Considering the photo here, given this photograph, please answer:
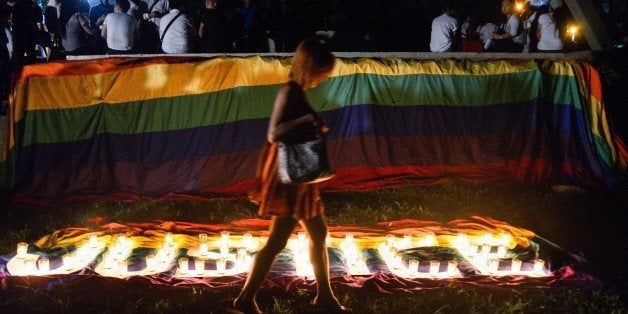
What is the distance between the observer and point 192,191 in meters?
7.76

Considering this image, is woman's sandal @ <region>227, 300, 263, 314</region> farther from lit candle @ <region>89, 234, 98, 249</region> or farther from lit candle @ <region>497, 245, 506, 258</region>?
lit candle @ <region>497, 245, 506, 258</region>

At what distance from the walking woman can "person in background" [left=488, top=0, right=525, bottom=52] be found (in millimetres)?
8425

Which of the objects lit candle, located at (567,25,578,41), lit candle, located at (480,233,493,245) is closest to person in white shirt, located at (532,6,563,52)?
lit candle, located at (567,25,578,41)

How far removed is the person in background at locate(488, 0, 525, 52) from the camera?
37.8 feet

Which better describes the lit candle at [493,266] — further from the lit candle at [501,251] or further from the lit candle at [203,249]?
the lit candle at [203,249]

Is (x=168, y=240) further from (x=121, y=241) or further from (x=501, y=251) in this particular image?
(x=501, y=251)

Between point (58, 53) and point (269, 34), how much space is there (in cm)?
424

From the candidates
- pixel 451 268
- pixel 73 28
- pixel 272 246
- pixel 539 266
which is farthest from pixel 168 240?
pixel 73 28

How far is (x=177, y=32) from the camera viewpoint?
9.70 m

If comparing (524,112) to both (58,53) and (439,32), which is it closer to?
(439,32)

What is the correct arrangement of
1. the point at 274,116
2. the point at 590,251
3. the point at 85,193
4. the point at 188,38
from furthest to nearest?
the point at 188,38 → the point at 85,193 → the point at 590,251 → the point at 274,116

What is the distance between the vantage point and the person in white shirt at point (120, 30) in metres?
9.75

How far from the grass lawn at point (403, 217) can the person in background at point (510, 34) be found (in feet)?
14.7

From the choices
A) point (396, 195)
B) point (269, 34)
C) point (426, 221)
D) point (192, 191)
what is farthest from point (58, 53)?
point (426, 221)
